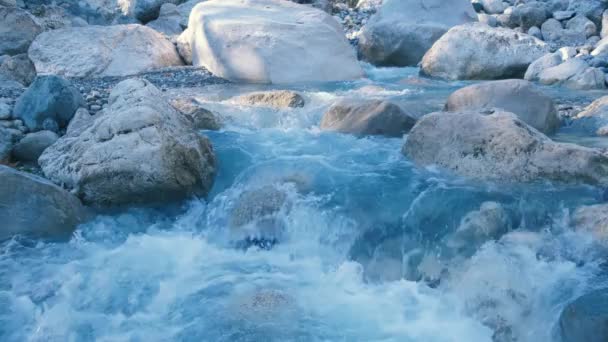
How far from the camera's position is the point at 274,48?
957 centimetres

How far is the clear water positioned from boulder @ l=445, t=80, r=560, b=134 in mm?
1422

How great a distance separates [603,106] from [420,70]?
3644mm

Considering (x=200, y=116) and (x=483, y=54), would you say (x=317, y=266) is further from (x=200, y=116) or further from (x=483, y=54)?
(x=483, y=54)

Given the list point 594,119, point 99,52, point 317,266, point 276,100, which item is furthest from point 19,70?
point 594,119

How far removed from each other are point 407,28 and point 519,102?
4809 mm

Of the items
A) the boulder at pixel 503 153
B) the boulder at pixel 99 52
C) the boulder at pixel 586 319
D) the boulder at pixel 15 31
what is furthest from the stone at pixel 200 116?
the boulder at pixel 15 31

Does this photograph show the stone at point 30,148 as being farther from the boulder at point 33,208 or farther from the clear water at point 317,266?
the clear water at point 317,266

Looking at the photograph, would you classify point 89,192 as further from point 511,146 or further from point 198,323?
point 511,146

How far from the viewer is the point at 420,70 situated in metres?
10.1

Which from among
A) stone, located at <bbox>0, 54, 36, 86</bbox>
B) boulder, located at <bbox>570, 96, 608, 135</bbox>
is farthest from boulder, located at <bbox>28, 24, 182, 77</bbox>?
boulder, located at <bbox>570, 96, 608, 135</bbox>

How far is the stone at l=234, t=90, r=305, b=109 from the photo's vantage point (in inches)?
303

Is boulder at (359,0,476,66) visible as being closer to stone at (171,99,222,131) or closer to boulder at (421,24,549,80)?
boulder at (421,24,549,80)

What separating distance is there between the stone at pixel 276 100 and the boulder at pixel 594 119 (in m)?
3.10

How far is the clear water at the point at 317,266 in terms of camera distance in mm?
3922
